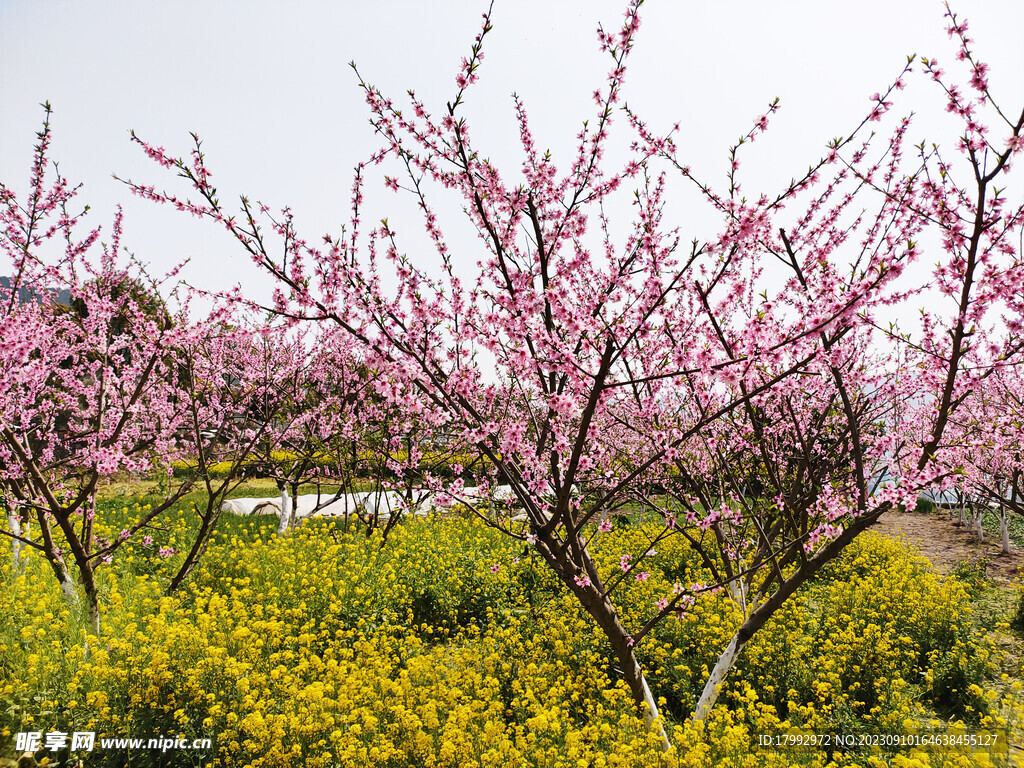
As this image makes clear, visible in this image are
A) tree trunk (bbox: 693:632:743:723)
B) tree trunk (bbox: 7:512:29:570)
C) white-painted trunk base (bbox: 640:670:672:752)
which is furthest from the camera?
tree trunk (bbox: 7:512:29:570)

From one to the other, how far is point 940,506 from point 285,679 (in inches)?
1066

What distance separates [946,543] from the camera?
1580cm

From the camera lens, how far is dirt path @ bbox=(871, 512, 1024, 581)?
40.2 ft

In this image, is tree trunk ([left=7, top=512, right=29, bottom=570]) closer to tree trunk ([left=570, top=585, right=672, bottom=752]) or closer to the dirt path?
tree trunk ([left=570, top=585, right=672, bottom=752])

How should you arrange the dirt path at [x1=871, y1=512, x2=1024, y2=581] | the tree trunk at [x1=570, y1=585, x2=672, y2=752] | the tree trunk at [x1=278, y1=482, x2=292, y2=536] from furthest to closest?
1. the dirt path at [x1=871, y1=512, x2=1024, y2=581]
2. the tree trunk at [x1=278, y1=482, x2=292, y2=536]
3. the tree trunk at [x1=570, y1=585, x2=672, y2=752]

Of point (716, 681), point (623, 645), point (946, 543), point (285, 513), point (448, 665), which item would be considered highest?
point (285, 513)

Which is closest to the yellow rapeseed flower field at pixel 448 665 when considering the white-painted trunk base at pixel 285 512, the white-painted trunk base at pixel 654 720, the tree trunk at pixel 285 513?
the white-painted trunk base at pixel 654 720

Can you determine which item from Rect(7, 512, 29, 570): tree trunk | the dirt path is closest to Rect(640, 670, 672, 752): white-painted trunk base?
Rect(7, 512, 29, 570): tree trunk

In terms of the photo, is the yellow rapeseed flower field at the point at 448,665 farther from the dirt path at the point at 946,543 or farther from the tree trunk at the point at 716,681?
the dirt path at the point at 946,543

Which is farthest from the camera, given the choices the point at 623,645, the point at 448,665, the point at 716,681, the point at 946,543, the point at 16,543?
the point at 946,543

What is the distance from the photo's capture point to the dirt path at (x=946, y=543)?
12240 mm

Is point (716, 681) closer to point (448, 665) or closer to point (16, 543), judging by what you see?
point (448, 665)

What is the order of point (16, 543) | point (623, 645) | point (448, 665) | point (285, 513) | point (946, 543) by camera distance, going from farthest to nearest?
point (946, 543)
point (285, 513)
point (16, 543)
point (448, 665)
point (623, 645)

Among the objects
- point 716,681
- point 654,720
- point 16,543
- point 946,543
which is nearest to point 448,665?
point 654,720
